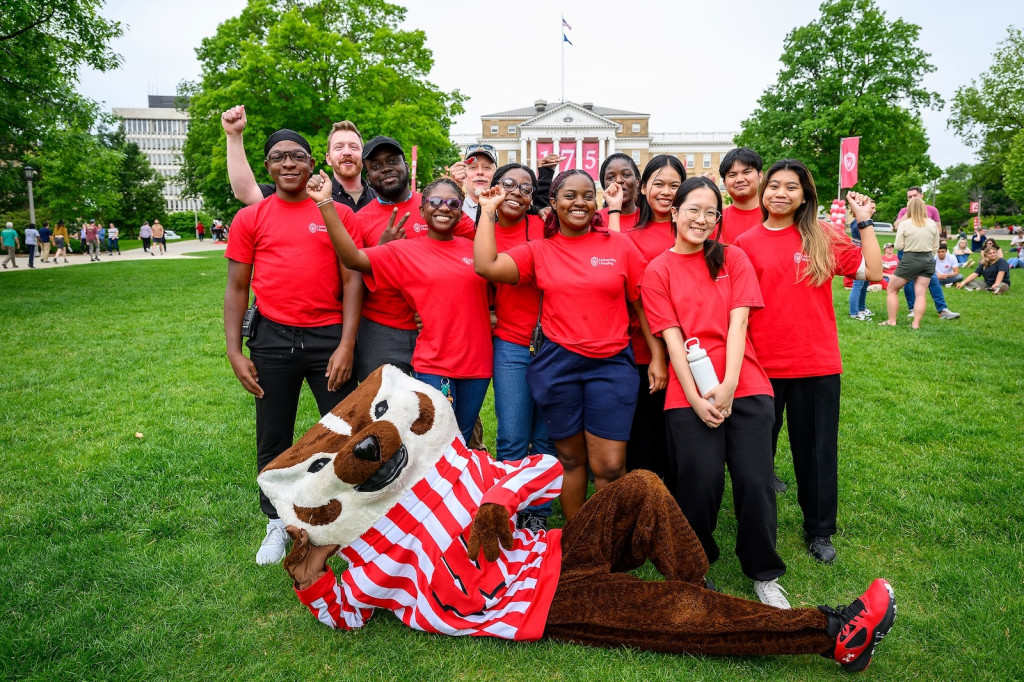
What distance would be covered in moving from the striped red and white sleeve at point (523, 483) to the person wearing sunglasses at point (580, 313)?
0.59m

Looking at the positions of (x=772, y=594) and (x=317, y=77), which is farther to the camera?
(x=317, y=77)

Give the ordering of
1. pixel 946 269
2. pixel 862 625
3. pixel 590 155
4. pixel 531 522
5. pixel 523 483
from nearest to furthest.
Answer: pixel 862 625 < pixel 523 483 < pixel 531 522 < pixel 946 269 < pixel 590 155

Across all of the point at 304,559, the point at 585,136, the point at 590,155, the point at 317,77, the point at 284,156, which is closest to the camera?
the point at 304,559

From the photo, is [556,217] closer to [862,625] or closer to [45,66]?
[862,625]

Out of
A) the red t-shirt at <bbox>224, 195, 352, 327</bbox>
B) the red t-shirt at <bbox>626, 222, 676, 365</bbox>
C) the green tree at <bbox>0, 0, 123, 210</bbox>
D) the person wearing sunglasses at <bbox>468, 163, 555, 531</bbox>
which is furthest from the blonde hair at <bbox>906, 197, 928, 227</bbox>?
the green tree at <bbox>0, 0, 123, 210</bbox>

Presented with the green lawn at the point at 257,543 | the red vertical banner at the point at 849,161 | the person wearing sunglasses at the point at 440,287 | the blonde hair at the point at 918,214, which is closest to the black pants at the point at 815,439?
the green lawn at the point at 257,543

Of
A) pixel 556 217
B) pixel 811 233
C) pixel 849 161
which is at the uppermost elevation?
pixel 849 161

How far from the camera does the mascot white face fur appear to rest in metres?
2.68

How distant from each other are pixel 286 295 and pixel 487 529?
1937 mm

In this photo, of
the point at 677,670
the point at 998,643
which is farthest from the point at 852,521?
the point at 677,670

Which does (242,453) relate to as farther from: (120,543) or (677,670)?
(677,670)

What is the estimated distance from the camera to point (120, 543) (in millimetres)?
4016

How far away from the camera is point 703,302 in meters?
3.38

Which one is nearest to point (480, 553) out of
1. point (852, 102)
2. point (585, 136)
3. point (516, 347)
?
point (516, 347)
